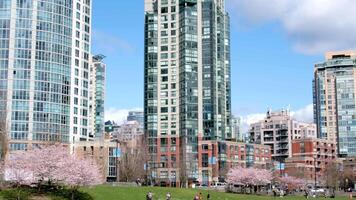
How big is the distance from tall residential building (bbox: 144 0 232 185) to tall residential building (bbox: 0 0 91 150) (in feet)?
96.0

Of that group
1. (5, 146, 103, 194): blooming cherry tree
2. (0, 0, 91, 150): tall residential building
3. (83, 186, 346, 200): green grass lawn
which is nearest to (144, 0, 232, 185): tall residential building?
(0, 0, 91, 150): tall residential building

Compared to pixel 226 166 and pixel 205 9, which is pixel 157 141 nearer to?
pixel 226 166

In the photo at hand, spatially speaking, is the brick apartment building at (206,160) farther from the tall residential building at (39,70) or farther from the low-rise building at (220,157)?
the tall residential building at (39,70)

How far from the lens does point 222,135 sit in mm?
187125

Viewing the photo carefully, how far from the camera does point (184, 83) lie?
184375 mm

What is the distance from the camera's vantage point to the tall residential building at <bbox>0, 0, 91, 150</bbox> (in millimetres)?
158250

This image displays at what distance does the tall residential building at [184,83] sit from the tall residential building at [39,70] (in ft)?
96.0

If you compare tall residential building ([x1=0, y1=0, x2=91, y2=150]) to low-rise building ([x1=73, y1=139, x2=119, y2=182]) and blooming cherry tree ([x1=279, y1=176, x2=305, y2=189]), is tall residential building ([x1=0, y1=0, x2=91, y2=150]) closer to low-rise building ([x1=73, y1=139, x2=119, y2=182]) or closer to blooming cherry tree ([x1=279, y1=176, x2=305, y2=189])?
low-rise building ([x1=73, y1=139, x2=119, y2=182])

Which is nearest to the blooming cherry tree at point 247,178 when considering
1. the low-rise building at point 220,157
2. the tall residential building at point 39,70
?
the low-rise building at point 220,157

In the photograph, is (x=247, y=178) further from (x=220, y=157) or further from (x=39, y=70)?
(x=39, y=70)

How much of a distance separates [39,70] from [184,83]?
48.5 m

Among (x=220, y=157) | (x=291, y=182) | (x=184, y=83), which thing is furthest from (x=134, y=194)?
(x=291, y=182)

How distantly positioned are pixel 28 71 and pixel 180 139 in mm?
54350

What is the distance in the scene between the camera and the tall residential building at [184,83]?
18262cm
